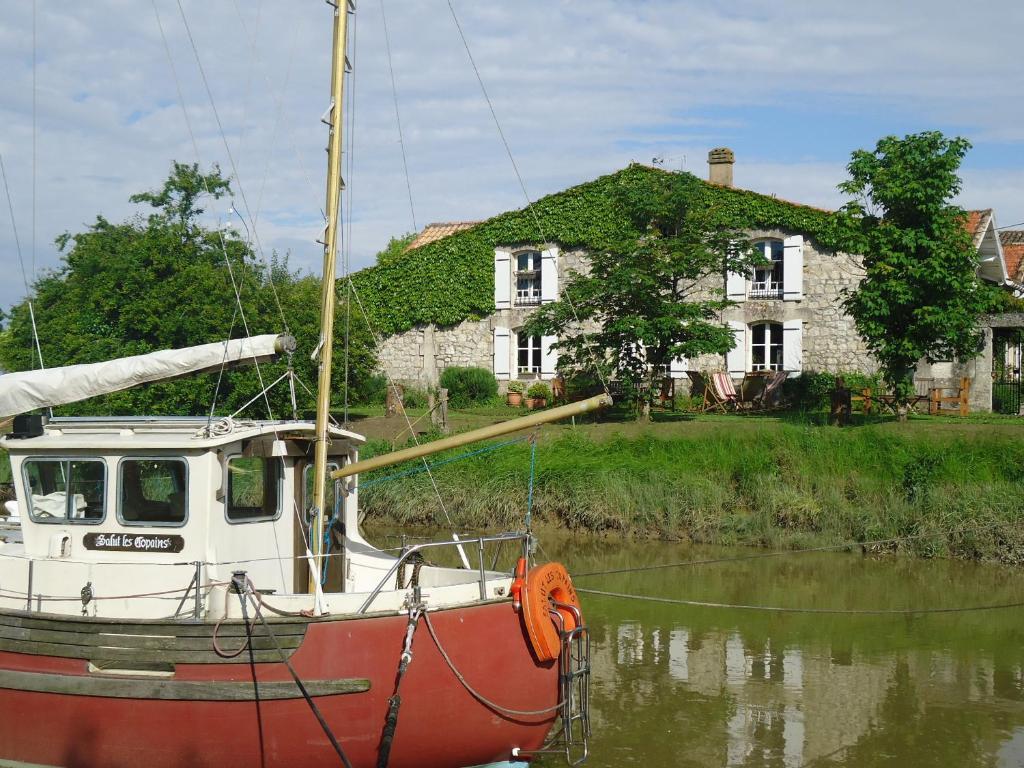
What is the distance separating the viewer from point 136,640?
27.2 feet

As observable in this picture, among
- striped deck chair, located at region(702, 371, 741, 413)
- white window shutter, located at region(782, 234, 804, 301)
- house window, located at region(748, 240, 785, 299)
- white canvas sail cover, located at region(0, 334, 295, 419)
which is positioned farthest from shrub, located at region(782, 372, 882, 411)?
white canvas sail cover, located at region(0, 334, 295, 419)

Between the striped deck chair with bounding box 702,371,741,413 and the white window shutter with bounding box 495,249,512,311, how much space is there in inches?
258

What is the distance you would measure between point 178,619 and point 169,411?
15.7m

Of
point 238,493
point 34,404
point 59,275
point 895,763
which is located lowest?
point 895,763

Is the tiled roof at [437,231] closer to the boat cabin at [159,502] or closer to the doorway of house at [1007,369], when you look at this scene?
the doorway of house at [1007,369]

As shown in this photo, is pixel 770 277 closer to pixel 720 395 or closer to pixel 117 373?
pixel 720 395

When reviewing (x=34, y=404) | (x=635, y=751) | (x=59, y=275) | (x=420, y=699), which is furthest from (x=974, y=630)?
(x=59, y=275)

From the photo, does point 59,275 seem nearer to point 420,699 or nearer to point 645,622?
point 645,622

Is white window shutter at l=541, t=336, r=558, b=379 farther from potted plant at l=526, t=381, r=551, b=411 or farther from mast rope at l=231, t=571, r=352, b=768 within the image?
mast rope at l=231, t=571, r=352, b=768

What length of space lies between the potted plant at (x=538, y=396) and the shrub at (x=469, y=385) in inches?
58.7

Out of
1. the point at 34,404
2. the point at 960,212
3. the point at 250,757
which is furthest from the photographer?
the point at 960,212

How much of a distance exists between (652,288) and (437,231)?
1178 centimetres

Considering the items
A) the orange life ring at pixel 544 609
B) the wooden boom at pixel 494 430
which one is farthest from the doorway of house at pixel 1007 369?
the orange life ring at pixel 544 609

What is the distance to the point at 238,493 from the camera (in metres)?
9.50
